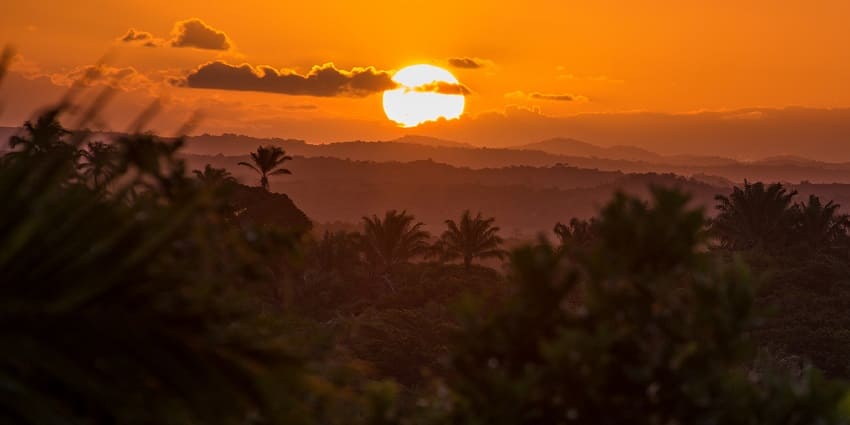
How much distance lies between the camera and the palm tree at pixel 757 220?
2771 inches

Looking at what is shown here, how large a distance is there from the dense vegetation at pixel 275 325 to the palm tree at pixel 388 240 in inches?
2598

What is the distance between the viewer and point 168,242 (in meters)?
→ 2.82

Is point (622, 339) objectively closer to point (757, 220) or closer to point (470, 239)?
point (470, 239)

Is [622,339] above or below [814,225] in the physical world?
above

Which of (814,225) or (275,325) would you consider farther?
(814,225)

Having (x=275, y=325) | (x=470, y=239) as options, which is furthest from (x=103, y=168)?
(x=470, y=239)

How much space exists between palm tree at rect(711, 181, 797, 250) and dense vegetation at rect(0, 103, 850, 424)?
2715 inches

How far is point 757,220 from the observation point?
7194cm

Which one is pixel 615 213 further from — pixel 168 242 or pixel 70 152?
pixel 70 152

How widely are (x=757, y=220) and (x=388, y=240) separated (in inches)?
994

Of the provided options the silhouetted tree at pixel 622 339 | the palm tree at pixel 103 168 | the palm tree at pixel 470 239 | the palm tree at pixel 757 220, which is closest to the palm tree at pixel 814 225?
the palm tree at pixel 757 220

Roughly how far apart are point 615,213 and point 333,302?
65.9 metres

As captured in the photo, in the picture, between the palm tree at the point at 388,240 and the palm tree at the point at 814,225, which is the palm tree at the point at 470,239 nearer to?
the palm tree at the point at 388,240

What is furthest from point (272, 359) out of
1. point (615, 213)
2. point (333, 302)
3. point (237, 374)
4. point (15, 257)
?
point (333, 302)
